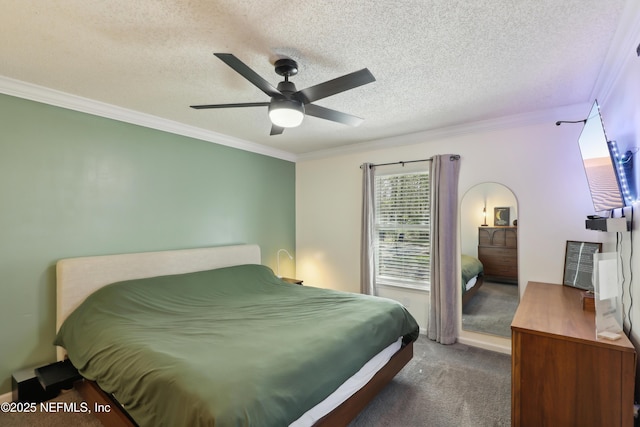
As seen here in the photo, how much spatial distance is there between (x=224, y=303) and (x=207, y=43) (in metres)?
2.11

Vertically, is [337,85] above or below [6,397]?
above

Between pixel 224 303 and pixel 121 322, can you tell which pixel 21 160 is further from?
pixel 224 303

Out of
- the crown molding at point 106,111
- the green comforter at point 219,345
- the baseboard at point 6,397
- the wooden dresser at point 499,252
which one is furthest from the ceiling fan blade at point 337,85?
the baseboard at point 6,397

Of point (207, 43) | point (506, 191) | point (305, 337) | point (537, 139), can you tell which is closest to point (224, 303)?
point (305, 337)

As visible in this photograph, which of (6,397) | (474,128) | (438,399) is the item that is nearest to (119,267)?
(6,397)

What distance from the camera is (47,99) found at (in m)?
2.46

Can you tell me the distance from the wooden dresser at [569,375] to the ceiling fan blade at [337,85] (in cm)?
171

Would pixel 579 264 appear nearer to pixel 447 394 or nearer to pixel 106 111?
pixel 447 394

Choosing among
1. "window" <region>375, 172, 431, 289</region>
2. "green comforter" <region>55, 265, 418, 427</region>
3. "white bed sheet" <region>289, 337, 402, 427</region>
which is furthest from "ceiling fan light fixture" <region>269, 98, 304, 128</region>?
"window" <region>375, 172, 431, 289</region>

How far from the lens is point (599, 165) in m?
1.88

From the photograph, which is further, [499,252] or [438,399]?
[499,252]

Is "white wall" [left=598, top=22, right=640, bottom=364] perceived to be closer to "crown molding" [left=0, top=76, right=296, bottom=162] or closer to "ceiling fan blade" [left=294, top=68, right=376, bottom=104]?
"ceiling fan blade" [left=294, top=68, right=376, bottom=104]

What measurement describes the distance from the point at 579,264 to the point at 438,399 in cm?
178

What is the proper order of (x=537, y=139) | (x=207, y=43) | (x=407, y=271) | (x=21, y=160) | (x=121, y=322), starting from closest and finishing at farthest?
(x=207, y=43) < (x=121, y=322) < (x=21, y=160) < (x=537, y=139) < (x=407, y=271)
